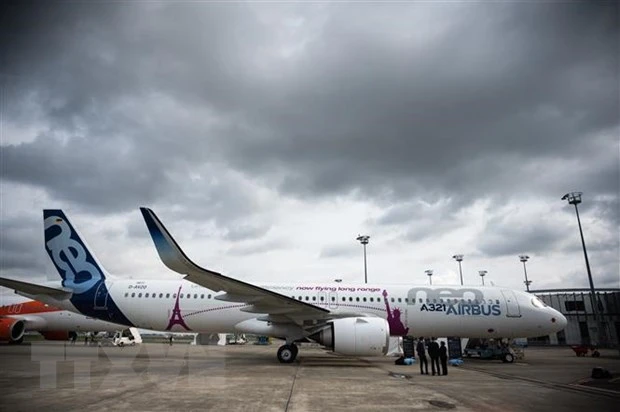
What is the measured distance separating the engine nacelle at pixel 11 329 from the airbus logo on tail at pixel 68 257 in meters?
10.8

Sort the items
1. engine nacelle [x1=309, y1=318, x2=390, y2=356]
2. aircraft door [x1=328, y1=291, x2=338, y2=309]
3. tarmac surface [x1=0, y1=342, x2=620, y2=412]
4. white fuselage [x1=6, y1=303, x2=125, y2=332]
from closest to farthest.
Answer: tarmac surface [x1=0, y1=342, x2=620, y2=412]
engine nacelle [x1=309, y1=318, x2=390, y2=356]
aircraft door [x1=328, y1=291, x2=338, y2=309]
white fuselage [x1=6, y1=303, x2=125, y2=332]

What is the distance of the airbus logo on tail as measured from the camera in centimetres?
1698

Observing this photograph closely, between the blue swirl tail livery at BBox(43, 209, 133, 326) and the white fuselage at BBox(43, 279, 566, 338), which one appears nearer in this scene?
the white fuselage at BBox(43, 279, 566, 338)

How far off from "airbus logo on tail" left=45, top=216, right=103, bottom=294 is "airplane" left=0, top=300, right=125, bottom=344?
808 cm

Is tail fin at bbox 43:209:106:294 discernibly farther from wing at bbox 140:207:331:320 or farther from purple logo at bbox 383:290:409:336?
purple logo at bbox 383:290:409:336

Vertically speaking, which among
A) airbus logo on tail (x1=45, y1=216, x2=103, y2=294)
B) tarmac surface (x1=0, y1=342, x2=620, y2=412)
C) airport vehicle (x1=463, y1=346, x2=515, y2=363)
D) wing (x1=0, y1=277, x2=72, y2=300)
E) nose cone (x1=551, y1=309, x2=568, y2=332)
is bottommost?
airport vehicle (x1=463, y1=346, x2=515, y2=363)

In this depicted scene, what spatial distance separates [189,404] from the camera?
21.9ft

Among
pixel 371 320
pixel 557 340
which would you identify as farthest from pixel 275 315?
pixel 557 340

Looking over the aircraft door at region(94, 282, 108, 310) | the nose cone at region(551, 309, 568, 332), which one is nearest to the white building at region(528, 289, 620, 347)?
the nose cone at region(551, 309, 568, 332)

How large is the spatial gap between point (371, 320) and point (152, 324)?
9411mm

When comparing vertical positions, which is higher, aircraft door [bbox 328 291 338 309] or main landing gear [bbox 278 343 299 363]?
aircraft door [bbox 328 291 338 309]

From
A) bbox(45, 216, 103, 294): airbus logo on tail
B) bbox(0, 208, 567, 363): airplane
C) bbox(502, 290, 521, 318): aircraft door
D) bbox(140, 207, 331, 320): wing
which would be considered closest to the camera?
bbox(140, 207, 331, 320): wing

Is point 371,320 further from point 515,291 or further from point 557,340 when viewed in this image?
point 557,340

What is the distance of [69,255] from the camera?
17.5m
